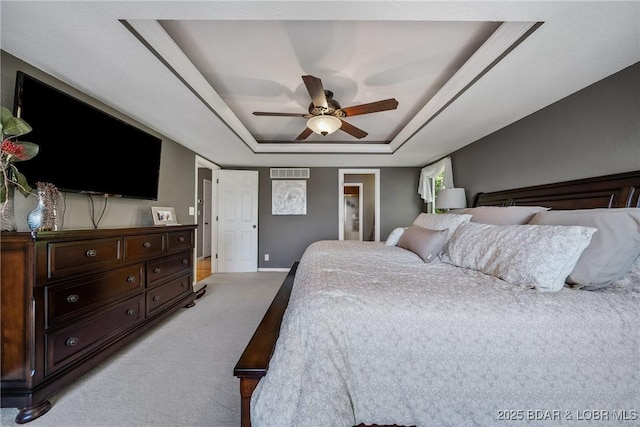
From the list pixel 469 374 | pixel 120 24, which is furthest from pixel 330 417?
pixel 120 24

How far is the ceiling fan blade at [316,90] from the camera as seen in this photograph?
5.55 feet

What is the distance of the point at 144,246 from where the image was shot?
7.00ft

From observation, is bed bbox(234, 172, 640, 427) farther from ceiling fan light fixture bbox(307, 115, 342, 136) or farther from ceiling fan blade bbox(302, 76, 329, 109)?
ceiling fan light fixture bbox(307, 115, 342, 136)

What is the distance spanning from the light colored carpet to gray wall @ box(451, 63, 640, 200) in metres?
3.10

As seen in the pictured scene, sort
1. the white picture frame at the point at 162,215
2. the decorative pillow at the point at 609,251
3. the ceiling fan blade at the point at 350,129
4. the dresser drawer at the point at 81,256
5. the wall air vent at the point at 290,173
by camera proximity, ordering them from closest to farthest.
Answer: the decorative pillow at the point at 609,251, the dresser drawer at the point at 81,256, the ceiling fan blade at the point at 350,129, the white picture frame at the point at 162,215, the wall air vent at the point at 290,173

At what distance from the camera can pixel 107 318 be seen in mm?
1759

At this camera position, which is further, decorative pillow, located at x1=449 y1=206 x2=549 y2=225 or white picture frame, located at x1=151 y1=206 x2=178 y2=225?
white picture frame, located at x1=151 y1=206 x2=178 y2=225

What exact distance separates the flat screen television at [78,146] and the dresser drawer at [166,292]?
0.98 m

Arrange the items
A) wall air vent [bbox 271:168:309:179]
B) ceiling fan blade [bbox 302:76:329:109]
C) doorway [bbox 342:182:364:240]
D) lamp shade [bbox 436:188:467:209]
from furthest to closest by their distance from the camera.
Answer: doorway [bbox 342:182:364:240] < wall air vent [bbox 271:168:309:179] < lamp shade [bbox 436:188:467:209] < ceiling fan blade [bbox 302:76:329:109]

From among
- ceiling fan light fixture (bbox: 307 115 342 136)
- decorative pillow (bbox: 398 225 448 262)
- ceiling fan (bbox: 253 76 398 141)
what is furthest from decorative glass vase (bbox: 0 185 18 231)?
decorative pillow (bbox: 398 225 448 262)

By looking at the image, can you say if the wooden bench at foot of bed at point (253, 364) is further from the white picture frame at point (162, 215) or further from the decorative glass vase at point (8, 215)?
the white picture frame at point (162, 215)

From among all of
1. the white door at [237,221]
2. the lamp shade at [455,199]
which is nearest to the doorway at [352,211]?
the white door at [237,221]

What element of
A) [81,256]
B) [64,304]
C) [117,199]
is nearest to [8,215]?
[81,256]

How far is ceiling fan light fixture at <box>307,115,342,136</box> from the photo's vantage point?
2.24 m
